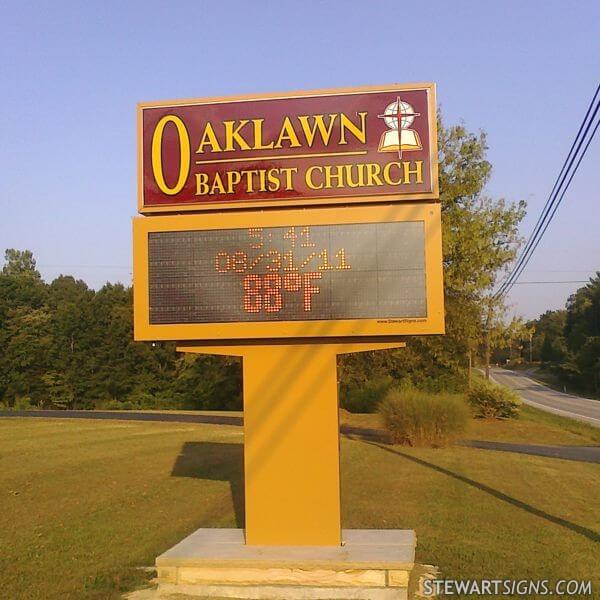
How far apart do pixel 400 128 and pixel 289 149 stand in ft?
3.69

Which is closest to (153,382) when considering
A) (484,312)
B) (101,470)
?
(484,312)

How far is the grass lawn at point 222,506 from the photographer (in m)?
7.68

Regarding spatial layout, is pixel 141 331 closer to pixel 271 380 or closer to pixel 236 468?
pixel 271 380

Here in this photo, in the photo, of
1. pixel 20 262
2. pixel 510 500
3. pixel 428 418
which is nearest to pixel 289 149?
pixel 510 500

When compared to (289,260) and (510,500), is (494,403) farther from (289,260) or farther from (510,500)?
(289,260)

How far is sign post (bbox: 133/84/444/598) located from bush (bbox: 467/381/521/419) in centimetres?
2190

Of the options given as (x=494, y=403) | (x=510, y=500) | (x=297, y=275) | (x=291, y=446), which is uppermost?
(x=297, y=275)

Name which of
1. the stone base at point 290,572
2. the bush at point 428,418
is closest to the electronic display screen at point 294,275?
the stone base at point 290,572

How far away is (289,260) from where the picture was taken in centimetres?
691

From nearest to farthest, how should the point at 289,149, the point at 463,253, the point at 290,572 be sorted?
the point at 290,572 → the point at 289,149 → the point at 463,253

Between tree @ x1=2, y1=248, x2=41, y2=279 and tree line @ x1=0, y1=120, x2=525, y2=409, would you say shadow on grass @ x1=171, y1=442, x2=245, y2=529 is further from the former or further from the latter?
tree @ x1=2, y1=248, x2=41, y2=279

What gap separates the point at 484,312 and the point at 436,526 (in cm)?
1920

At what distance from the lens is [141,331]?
23.6 feet

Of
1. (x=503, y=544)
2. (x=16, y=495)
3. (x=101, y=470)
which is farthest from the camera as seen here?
(x=101, y=470)
